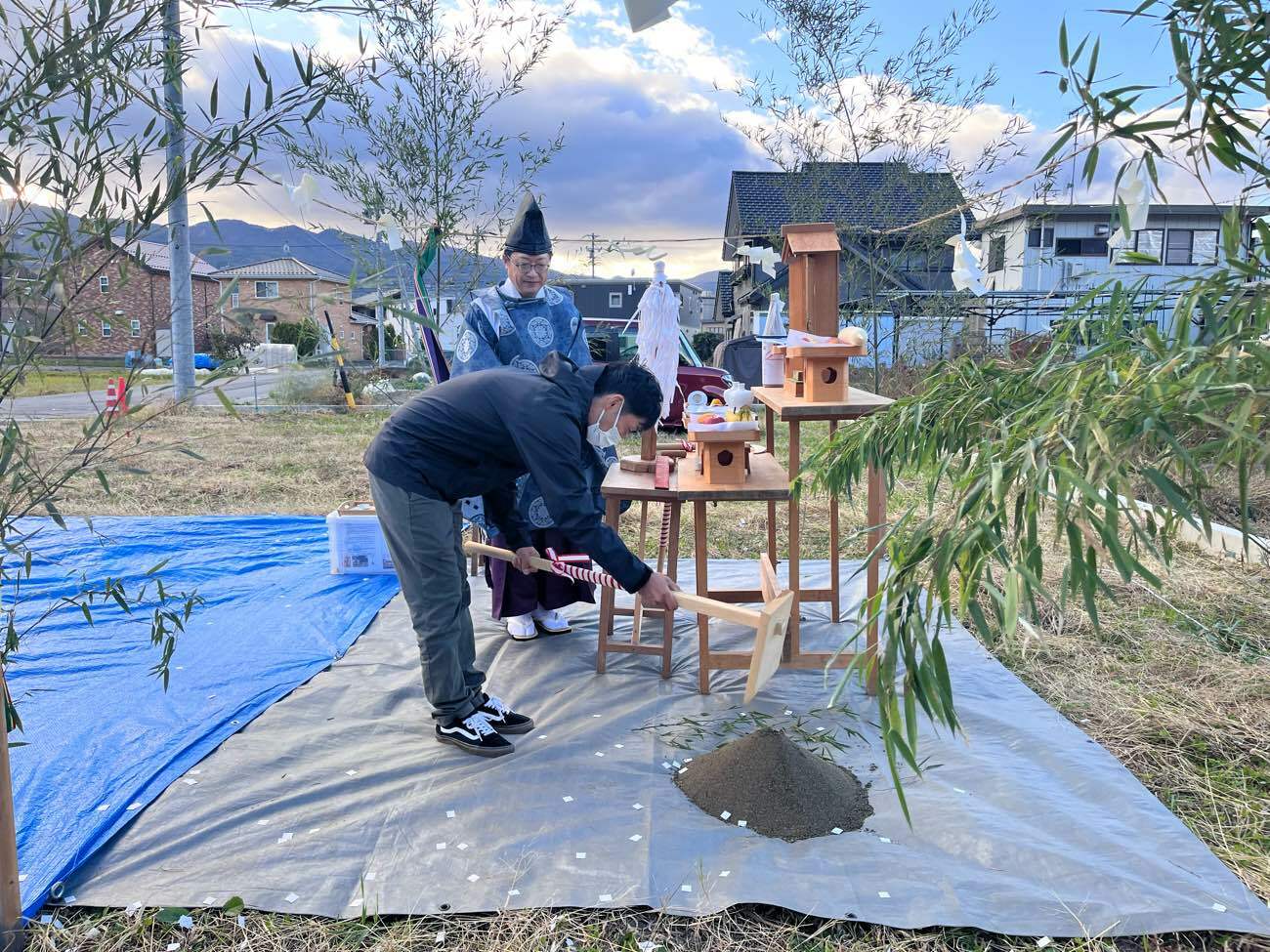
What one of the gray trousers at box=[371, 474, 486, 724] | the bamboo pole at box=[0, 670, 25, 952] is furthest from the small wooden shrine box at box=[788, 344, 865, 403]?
the bamboo pole at box=[0, 670, 25, 952]

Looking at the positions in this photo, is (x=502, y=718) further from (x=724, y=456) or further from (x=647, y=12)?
(x=647, y=12)

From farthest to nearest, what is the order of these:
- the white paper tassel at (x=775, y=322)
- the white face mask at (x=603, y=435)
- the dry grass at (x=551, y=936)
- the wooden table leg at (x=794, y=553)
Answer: the white paper tassel at (x=775, y=322), the wooden table leg at (x=794, y=553), the white face mask at (x=603, y=435), the dry grass at (x=551, y=936)

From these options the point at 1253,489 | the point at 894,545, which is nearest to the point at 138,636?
the point at 894,545

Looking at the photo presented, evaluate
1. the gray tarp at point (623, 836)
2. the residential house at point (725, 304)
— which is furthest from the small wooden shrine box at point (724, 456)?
the residential house at point (725, 304)

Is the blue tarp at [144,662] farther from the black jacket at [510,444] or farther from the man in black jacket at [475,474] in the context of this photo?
the black jacket at [510,444]

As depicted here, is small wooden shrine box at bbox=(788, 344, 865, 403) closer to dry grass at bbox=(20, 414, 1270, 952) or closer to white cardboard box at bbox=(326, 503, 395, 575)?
dry grass at bbox=(20, 414, 1270, 952)

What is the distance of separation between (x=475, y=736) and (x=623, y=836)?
63cm

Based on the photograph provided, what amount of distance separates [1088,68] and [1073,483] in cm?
60

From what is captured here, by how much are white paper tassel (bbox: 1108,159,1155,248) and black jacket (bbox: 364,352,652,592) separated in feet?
4.38

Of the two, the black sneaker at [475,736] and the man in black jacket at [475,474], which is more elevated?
the man in black jacket at [475,474]

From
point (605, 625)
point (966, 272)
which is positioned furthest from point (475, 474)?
point (966, 272)

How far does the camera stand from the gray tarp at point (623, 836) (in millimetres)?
1894

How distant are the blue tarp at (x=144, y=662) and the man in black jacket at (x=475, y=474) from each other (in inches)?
28.0

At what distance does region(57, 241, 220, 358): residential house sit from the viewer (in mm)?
1536
